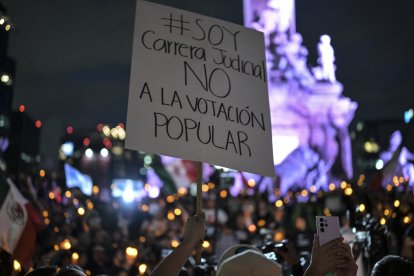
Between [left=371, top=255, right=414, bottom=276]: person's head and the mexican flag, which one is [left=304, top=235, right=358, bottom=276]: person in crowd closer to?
[left=371, top=255, right=414, bottom=276]: person's head

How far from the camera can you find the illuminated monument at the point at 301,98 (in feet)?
165

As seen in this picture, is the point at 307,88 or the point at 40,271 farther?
the point at 307,88

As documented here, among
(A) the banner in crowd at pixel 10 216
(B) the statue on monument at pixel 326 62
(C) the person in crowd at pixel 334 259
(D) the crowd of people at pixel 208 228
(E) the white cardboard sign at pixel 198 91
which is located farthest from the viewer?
(B) the statue on monument at pixel 326 62

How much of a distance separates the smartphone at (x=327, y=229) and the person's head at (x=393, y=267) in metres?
0.39

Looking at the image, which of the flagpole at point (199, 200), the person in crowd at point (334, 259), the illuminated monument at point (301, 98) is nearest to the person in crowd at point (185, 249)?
the flagpole at point (199, 200)

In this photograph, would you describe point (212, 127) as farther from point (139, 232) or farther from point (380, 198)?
point (139, 232)

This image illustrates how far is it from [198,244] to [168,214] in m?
12.3

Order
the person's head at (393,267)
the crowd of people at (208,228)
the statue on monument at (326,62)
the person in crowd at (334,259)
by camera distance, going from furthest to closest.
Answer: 1. the statue on monument at (326,62)
2. the crowd of people at (208,228)
3. the person's head at (393,267)
4. the person in crowd at (334,259)

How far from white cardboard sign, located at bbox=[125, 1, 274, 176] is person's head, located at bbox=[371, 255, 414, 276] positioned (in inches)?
47.6

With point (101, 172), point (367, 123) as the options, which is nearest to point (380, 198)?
point (101, 172)

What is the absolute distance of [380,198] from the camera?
11844 mm

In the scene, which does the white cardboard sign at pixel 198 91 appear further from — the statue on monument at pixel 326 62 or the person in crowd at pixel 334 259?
the statue on monument at pixel 326 62

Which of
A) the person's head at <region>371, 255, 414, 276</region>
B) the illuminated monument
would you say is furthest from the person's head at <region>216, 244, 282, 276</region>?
the illuminated monument

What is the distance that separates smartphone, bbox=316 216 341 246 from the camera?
9.14 feet
